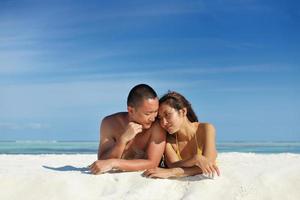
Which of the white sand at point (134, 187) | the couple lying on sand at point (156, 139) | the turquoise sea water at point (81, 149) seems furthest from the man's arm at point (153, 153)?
the turquoise sea water at point (81, 149)

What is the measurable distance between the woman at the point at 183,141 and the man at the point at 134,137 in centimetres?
15

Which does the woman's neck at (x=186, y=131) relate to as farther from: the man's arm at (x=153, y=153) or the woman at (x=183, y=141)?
the man's arm at (x=153, y=153)

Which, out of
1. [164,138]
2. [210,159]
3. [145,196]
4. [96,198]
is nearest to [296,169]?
[210,159]

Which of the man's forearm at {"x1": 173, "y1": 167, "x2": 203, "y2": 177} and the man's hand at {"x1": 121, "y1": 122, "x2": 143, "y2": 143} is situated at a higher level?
the man's hand at {"x1": 121, "y1": 122, "x2": 143, "y2": 143}

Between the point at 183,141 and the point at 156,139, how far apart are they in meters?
0.43

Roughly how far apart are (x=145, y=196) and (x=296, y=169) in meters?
2.06

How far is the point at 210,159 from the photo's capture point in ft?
16.8

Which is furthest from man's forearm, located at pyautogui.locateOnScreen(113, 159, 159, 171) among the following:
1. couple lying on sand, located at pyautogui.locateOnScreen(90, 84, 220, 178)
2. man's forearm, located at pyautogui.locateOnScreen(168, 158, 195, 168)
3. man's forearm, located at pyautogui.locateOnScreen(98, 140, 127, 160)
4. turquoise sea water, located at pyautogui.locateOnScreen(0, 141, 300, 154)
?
turquoise sea water, located at pyautogui.locateOnScreen(0, 141, 300, 154)

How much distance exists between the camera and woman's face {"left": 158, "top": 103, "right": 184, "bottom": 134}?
204 inches

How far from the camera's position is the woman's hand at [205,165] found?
16.3ft

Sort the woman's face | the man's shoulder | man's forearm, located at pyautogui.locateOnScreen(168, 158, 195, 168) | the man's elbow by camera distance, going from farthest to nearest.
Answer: the man's shoulder → the man's elbow → the woman's face → man's forearm, located at pyautogui.locateOnScreen(168, 158, 195, 168)

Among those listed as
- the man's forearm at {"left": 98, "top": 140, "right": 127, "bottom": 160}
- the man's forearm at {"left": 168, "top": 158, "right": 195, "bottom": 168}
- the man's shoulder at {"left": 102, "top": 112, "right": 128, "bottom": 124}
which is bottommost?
the man's forearm at {"left": 168, "top": 158, "right": 195, "bottom": 168}

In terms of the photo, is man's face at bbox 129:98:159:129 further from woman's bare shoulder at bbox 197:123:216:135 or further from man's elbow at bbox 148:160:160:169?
woman's bare shoulder at bbox 197:123:216:135

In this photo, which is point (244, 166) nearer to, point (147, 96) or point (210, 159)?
point (210, 159)
